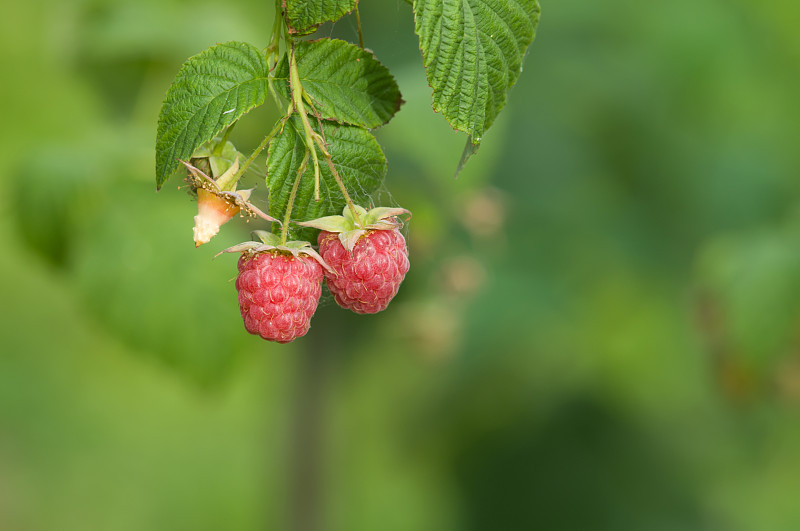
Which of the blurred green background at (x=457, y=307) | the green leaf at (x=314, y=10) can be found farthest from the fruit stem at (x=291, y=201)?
the blurred green background at (x=457, y=307)

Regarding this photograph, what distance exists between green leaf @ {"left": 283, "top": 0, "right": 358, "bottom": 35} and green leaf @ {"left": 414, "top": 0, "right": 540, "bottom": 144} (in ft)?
0.22

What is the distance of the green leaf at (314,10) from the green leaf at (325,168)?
0.12 meters

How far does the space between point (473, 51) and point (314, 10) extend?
0.16m

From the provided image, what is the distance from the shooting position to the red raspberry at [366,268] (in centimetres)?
77

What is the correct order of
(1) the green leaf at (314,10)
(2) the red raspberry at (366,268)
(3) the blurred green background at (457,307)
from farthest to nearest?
(3) the blurred green background at (457,307) < (2) the red raspberry at (366,268) < (1) the green leaf at (314,10)

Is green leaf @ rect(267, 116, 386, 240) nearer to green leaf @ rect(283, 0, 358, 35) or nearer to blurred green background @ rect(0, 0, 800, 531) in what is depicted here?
green leaf @ rect(283, 0, 358, 35)

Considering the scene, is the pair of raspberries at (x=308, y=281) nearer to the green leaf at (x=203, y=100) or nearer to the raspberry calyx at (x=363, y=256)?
the raspberry calyx at (x=363, y=256)

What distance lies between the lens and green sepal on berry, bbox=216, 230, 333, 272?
0.78 metres

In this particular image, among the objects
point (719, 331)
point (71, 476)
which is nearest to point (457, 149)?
point (719, 331)

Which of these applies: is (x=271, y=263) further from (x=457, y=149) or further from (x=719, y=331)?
(x=719, y=331)

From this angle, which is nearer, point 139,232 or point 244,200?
point 244,200

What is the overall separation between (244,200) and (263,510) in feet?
10.9

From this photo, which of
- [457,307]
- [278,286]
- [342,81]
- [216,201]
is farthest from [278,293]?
[457,307]

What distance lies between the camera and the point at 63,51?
2213 mm
